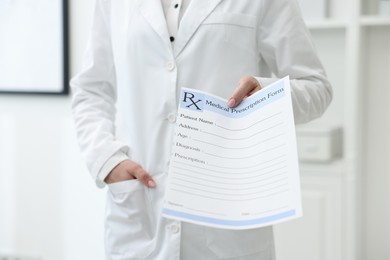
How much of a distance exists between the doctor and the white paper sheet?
20 centimetres

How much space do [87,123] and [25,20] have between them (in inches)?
61.1

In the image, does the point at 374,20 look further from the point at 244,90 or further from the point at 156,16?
the point at 244,90

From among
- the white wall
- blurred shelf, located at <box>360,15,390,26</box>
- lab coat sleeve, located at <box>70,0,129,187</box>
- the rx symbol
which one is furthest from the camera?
the white wall

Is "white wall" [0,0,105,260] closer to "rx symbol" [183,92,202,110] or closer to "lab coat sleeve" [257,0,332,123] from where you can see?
"lab coat sleeve" [257,0,332,123]

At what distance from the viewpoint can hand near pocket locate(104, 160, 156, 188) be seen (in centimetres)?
122

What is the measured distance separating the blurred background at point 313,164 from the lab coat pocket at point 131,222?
1270mm

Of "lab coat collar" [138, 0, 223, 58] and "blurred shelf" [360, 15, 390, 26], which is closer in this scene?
"lab coat collar" [138, 0, 223, 58]

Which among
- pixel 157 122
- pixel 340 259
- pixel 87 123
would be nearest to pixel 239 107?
pixel 157 122

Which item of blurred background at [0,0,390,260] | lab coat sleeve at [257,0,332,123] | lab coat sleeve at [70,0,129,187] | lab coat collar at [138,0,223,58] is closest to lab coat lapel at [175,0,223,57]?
lab coat collar at [138,0,223,58]

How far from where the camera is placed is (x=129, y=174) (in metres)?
1.24

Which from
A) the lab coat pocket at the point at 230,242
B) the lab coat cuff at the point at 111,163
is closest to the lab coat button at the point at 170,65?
the lab coat cuff at the point at 111,163

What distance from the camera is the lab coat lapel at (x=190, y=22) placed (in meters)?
1.22

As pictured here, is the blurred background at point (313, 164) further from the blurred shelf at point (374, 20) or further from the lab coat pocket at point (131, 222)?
the lab coat pocket at point (131, 222)

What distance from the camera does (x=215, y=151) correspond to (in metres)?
1.02
